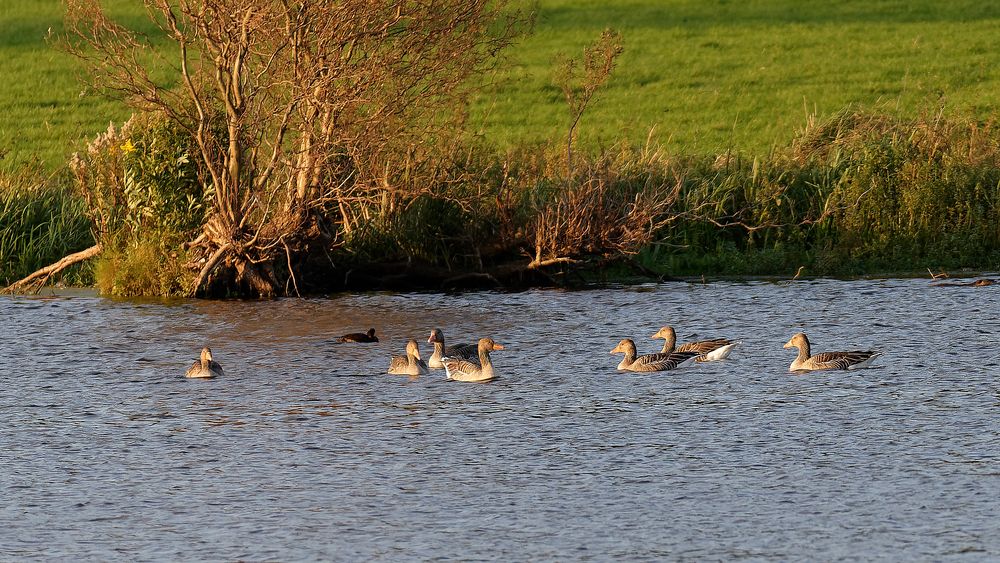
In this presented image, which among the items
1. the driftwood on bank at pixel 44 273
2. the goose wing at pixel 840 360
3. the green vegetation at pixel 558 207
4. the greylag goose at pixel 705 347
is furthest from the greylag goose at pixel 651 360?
the driftwood on bank at pixel 44 273

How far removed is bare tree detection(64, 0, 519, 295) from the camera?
69.5 ft

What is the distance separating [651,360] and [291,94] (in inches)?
313

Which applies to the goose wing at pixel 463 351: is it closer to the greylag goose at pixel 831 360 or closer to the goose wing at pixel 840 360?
the greylag goose at pixel 831 360

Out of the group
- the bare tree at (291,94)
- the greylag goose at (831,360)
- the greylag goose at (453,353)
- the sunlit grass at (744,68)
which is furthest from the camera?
the sunlit grass at (744,68)

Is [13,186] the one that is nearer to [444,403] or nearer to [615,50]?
[615,50]

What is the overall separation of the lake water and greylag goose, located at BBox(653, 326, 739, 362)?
222mm

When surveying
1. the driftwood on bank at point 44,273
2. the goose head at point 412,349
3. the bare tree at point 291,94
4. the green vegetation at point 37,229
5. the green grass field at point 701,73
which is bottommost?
the goose head at point 412,349

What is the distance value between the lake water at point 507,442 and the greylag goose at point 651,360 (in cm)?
19

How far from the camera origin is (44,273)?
23828mm

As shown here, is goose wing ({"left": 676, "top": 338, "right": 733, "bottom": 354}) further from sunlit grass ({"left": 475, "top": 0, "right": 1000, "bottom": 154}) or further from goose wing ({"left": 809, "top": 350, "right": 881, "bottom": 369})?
sunlit grass ({"left": 475, "top": 0, "right": 1000, "bottom": 154})

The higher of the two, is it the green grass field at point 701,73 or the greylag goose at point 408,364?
the green grass field at point 701,73

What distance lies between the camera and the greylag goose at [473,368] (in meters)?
15.7

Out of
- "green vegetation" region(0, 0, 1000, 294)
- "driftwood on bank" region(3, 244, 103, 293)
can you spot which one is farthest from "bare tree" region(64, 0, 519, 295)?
"driftwood on bank" region(3, 244, 103, 293)

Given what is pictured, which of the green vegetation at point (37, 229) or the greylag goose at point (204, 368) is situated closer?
the greylag goose at point (204, 368)
